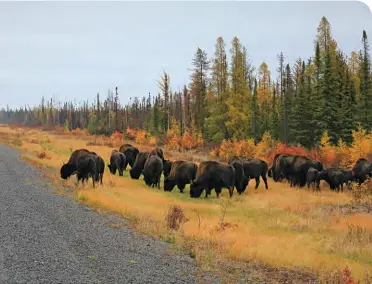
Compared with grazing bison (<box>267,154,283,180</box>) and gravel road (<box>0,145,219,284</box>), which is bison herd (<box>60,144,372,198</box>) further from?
gravel road (<box>0,145,219,284</box>)

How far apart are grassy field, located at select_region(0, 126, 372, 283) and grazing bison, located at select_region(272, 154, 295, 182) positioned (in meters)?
4.66

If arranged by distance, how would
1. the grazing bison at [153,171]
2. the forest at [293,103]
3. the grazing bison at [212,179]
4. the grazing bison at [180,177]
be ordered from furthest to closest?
the forest at [293,103], the grazing bison at [153,171], the grazing bison at [180,177], the grazing bison at [212,179]

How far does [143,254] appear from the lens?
8711 mm

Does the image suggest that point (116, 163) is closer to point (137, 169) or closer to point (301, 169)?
point (137, 169)

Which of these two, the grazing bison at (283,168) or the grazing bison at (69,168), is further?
the grazing bison at (283,168)

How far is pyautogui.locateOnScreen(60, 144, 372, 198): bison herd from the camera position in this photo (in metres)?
20.9

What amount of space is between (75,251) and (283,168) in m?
22.0

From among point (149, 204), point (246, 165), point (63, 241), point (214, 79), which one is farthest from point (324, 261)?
point (214, 79)

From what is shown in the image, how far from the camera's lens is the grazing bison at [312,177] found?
25109mm

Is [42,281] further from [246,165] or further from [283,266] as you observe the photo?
[246,165]

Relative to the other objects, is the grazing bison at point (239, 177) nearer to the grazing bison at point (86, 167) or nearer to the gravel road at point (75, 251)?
the grazing bison at point (86, 167)

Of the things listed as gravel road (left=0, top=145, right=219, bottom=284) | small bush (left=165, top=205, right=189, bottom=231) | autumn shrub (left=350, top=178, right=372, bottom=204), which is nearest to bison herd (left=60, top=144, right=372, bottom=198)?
autumn shrub (left=350, top=178, right=372, bottom=204)

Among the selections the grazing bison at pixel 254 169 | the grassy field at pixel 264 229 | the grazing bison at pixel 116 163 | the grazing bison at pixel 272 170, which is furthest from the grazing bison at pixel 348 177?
the grazing bison at pixel 116 163

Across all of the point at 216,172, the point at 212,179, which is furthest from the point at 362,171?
the point at 212,179
